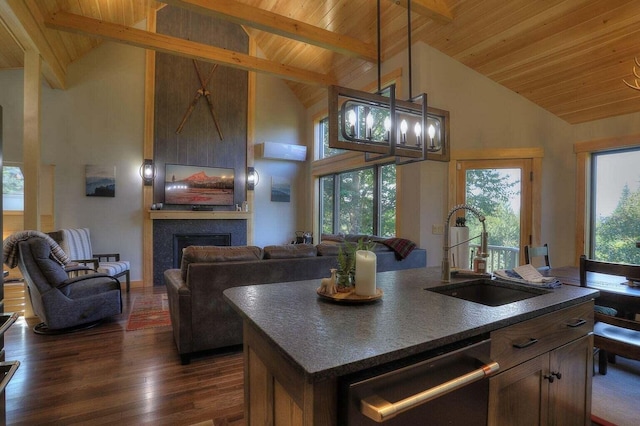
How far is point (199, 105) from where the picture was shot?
20.4ft

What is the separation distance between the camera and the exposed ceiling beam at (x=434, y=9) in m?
3.51

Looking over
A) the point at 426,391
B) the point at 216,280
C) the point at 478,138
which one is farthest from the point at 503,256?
the point at 426,391

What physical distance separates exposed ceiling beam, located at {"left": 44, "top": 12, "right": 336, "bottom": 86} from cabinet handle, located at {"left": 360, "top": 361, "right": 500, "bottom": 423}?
5.12m

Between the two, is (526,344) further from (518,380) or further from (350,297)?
(350,297)

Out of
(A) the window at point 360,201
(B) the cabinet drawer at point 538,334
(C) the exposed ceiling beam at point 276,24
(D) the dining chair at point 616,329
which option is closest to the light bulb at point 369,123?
(B) the cabinet drawer at point 538,334

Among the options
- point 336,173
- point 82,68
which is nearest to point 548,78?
point 336,173

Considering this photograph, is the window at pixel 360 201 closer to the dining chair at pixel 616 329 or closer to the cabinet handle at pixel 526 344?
the dining chair at pixel 616 329

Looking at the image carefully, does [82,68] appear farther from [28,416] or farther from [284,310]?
[284,310]

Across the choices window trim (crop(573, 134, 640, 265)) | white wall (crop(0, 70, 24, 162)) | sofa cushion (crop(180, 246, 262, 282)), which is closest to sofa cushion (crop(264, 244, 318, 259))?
sofa cushion (crop(180, 246, 262, 282))

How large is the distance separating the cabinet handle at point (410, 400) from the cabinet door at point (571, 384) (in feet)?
2.07

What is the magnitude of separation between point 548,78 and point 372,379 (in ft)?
13.9

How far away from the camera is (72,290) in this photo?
11.5ft

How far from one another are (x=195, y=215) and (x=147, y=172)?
3.63ft

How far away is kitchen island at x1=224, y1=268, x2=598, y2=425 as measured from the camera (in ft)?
2.91
